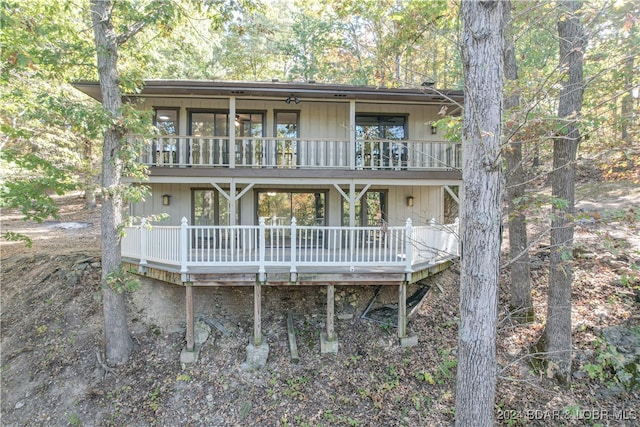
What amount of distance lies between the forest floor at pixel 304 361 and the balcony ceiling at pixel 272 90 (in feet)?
16.6

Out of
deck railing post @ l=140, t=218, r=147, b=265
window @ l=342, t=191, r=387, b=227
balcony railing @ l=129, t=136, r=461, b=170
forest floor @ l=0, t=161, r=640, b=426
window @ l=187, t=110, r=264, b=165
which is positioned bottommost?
forest floor @ l=0, t=161, r=640, b=426

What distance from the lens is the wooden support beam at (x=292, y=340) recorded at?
7.09m

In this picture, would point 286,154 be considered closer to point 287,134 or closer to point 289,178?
point 287,134

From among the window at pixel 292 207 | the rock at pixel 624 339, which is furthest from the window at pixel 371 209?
the rock at pixel 624 339

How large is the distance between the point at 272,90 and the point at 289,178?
253 centimetres

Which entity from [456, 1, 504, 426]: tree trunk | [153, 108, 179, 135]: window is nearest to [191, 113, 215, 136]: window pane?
[153, 108, 179, 135]: window

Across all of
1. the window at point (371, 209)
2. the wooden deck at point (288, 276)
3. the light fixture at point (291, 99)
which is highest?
the light fixture at point (291, 99)

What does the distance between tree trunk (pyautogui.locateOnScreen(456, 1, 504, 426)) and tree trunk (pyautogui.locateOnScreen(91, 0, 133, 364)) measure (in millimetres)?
6895

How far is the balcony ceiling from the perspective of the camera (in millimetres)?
8891

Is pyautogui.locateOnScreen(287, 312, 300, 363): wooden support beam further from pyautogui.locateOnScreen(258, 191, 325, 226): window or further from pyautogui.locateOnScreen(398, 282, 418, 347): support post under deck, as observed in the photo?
pyautogui.locateOnScreen(258, 191, 325, 226): window

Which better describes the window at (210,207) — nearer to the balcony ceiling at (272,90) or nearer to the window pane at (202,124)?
the window pane at (202,124)

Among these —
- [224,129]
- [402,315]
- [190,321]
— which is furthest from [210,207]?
[402,315]

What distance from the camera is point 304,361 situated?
7.12 m

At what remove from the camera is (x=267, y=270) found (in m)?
7.23
